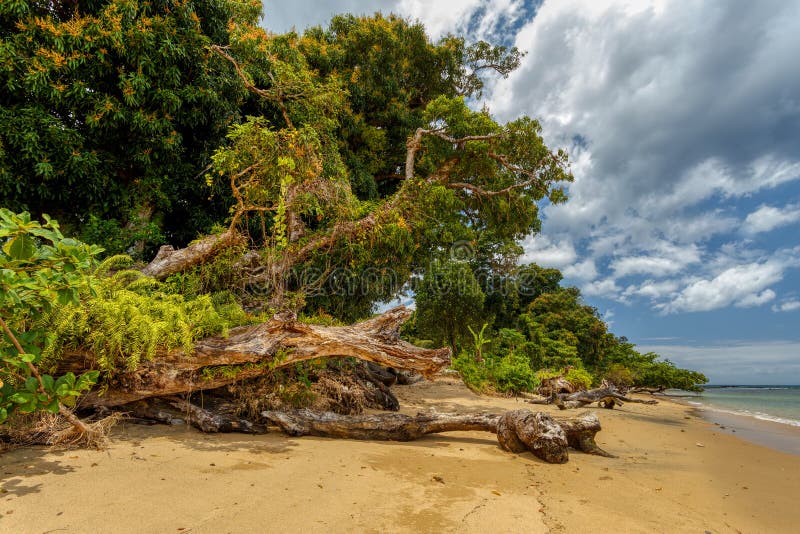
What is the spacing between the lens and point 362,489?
9.72ft

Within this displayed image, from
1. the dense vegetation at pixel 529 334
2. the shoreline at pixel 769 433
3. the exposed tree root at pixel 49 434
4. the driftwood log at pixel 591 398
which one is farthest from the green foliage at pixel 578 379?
the exposed tree root at pixel 49 434

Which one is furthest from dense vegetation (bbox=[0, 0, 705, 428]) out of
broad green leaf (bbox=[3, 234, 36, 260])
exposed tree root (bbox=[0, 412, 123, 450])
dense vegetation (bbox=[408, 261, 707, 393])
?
dense vegetation (bbox=[408, 261, 707, 393])

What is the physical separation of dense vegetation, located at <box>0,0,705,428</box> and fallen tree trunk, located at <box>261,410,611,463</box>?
1.63m

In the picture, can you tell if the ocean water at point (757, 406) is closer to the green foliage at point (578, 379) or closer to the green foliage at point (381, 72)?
the green foliage at point (578, 379)

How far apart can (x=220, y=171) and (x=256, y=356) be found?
3.49 m

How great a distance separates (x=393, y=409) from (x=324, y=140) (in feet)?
19.8

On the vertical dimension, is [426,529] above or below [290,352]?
below

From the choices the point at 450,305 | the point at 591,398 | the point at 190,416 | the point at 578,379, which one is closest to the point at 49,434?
the point at 190,416

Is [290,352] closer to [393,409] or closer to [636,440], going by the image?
[393,409]

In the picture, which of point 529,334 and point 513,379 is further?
point 529,334

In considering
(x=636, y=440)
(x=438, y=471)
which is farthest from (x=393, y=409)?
(x=636, y=440)

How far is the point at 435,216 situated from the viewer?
9.69 meters

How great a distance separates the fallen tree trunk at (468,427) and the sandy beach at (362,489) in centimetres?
18

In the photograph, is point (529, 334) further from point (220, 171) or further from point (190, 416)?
A: point (190, 416)
